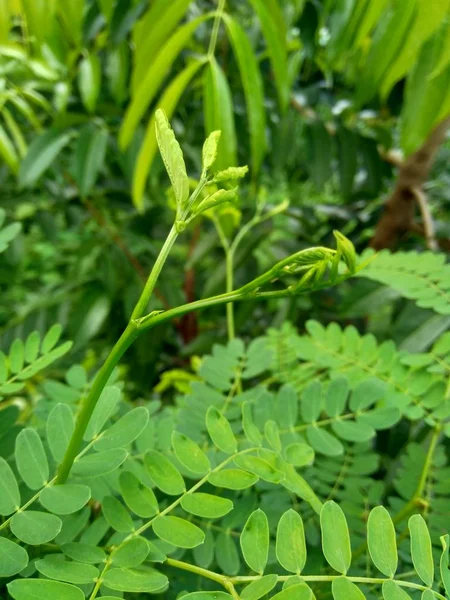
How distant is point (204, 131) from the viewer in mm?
944

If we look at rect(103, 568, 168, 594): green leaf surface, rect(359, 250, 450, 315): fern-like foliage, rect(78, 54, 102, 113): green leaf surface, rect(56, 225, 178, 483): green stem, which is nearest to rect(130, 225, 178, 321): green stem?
rect(56, 225, 178, 483): green stem

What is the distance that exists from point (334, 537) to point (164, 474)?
79 mm

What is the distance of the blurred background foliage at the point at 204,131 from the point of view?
517 mm

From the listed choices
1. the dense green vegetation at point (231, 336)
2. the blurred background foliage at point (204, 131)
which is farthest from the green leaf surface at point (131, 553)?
the blurred background foliage at point (204, 131)

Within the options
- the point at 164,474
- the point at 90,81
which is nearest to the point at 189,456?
the point at 164,474

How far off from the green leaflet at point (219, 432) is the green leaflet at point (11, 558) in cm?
9

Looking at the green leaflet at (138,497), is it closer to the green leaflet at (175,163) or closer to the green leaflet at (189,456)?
the green leaflet at (189,456)

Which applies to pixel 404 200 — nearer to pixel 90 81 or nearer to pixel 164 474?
pixel 90 81

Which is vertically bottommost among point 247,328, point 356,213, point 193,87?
point 247,328

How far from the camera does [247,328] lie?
100cm

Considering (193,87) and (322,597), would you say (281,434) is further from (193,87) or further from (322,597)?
(193,87)

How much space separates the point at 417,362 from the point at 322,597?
154 millimetres

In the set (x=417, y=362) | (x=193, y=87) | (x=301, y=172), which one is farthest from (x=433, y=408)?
(x=301, y=172)

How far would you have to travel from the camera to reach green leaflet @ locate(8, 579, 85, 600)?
0.18 metres
